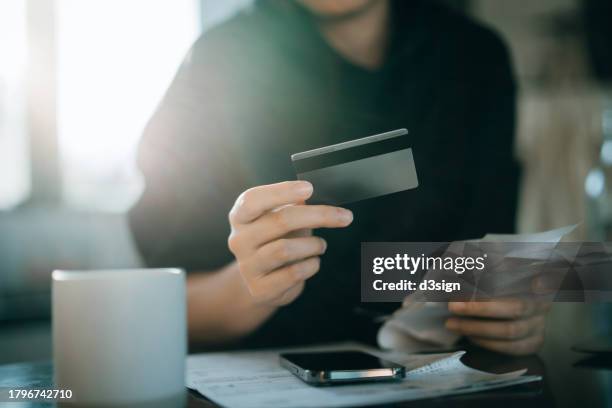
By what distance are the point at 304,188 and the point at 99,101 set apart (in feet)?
3.94

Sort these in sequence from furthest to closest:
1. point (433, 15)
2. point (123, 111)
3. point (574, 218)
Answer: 1. point (123, 111)
2. point (574, 218)
3. point (433, 15)

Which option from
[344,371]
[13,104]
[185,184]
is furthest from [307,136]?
[13,104]

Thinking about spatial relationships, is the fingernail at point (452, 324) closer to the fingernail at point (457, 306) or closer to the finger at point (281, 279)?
the fingernail at point (457, 306)

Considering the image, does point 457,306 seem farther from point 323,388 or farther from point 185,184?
point 185,184

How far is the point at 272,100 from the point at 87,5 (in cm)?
95

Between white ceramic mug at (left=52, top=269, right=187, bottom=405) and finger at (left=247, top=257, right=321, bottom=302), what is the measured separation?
0.17m

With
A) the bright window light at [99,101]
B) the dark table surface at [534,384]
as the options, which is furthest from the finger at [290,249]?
the bright window light at [99,101]

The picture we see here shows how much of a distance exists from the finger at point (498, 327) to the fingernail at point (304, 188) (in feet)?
0.73

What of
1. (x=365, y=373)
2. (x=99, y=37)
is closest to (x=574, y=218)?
(x=365, y=373)

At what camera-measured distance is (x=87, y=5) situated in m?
1.45

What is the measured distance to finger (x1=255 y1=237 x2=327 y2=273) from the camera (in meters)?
0.46

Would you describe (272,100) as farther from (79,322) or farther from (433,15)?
(79,322)

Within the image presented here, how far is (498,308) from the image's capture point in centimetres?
51

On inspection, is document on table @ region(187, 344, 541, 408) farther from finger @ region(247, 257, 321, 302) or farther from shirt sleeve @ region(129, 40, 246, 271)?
shirt sleeve @ region(129, 40, 246, 271)
